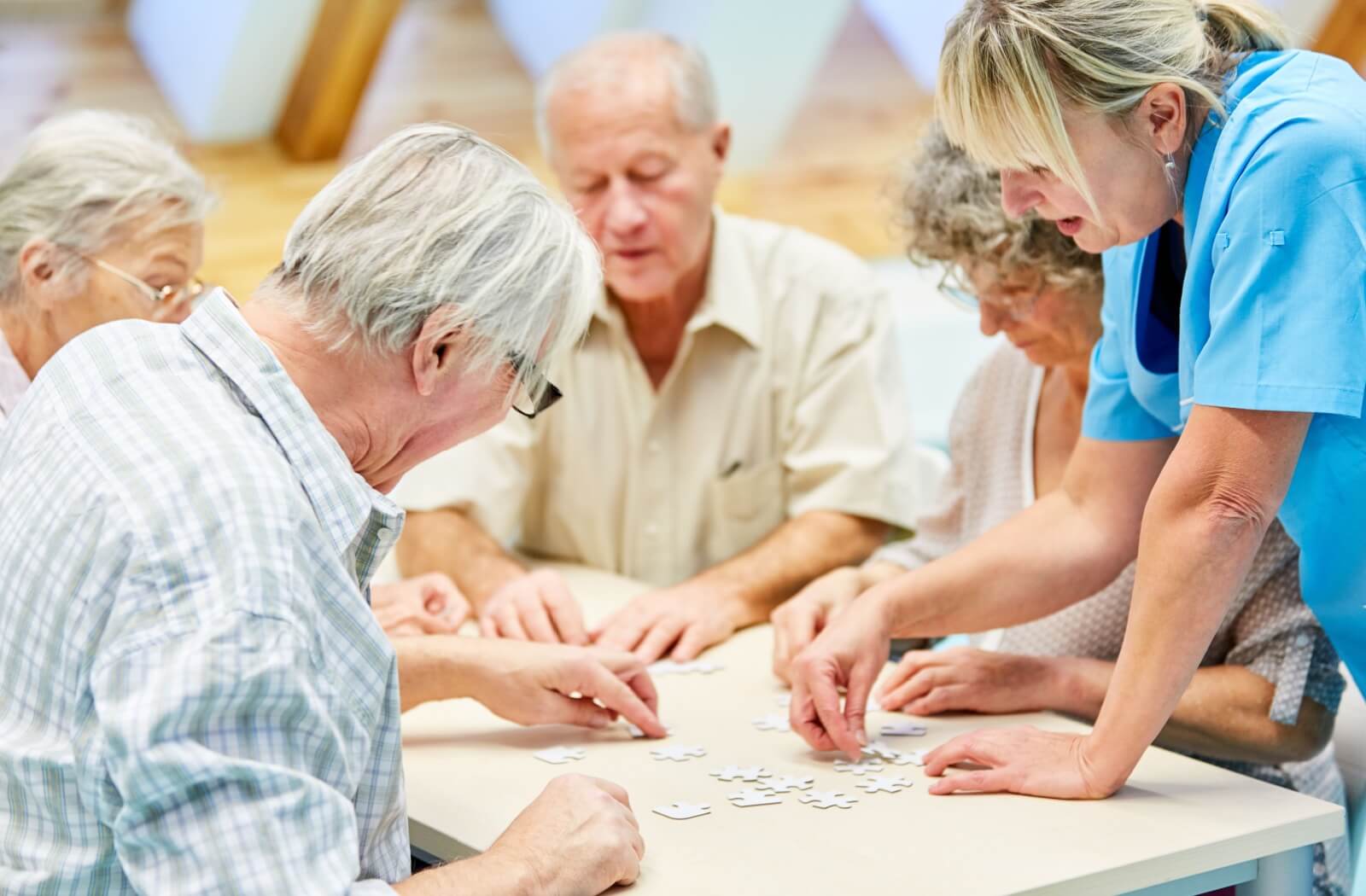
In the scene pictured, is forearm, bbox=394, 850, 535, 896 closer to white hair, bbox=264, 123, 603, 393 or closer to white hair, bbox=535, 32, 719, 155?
white hair, bbox=264, 123, 603, 393

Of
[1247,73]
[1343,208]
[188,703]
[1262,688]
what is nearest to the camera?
[188,703]

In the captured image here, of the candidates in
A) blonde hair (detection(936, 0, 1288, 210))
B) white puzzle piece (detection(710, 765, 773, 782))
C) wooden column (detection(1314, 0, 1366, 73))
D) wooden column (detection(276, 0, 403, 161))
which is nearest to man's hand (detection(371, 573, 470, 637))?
white puzzle piece (detection(710, 765, 773, 782))

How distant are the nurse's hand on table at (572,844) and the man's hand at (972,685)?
539 mm

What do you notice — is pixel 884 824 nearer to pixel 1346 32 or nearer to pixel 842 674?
pixel 842 674

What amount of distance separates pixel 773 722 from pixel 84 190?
118 cm

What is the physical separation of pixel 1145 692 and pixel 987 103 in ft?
2.03

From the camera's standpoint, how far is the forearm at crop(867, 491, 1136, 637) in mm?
1993

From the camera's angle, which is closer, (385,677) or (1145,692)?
(385,677)

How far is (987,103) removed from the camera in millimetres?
1562

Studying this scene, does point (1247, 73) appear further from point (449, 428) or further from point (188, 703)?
point (188, 703)

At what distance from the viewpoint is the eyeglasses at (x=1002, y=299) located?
2.13 meters

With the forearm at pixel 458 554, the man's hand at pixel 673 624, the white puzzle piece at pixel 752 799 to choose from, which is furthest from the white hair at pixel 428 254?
the forearm at pixel 458 554

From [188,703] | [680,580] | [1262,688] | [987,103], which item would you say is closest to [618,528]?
[680,580]

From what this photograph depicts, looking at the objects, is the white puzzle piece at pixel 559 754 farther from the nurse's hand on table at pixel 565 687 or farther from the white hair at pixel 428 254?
the white hair at pixel 428 254
